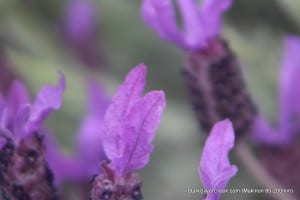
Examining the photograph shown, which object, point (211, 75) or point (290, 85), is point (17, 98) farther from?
point (290, 85)

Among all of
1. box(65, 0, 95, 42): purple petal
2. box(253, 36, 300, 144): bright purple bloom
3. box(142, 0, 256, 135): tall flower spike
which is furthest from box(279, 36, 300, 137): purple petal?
box(65, 0, 95, 42): purple petal

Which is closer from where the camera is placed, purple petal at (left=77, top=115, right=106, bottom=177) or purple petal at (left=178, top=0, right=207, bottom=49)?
purple petal at (left=178, top=0, right=207, bottom=49)

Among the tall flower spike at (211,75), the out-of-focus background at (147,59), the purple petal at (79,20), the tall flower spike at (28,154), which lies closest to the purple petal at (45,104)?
the tall flower spike at (28,154)

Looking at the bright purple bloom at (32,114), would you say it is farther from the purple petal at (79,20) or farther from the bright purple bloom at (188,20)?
the purple petal at (79,20)

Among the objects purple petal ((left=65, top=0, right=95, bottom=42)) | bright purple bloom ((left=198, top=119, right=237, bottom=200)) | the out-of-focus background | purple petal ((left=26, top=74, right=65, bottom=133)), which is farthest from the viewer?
purple petal ((left=65, top=0, right=95, bottom=42))

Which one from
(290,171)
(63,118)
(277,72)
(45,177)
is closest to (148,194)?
(63,118)

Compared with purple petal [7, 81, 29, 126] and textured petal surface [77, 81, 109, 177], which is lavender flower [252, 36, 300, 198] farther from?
purple petal [7, 81, 29, 126]

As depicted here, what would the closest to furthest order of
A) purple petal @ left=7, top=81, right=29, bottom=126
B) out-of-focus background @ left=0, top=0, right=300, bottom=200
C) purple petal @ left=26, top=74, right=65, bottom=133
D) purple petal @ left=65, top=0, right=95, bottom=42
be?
1. purple petal @ left=26, top=74, right=65, bottom=133
2. purple petal @ left=7, top=81, right=29, bottom=126
3. out-of-focus background @ left=0, top=0, right=300, bottom=200
4. purple petal @ left=65, top=0, right=95, bottom=42
